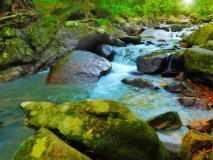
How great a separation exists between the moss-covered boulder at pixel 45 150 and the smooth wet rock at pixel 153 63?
8.53 metres

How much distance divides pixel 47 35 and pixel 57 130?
9.59 m

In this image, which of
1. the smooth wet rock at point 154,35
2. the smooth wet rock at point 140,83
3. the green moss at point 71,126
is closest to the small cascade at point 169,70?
the smooth wet rock at point 140,83

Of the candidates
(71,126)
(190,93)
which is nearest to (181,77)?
(190,93)

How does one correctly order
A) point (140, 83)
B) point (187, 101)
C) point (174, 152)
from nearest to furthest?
point (174, 152)
point (187, 101)
point (140, 83)

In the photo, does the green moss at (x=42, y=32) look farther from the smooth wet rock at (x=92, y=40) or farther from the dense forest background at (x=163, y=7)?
the dense forest background at (x=163, y=7)

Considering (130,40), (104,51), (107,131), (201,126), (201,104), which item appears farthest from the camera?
(130,40)

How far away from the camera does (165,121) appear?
5559mm

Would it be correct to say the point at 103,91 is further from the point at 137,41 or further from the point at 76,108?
the point at 137,41

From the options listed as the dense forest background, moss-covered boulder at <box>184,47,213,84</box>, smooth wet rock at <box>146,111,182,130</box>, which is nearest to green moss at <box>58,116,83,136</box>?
smooth wet rock at <box>146,111,182,130</box>

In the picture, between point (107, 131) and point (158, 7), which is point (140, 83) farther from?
point (158, 7)

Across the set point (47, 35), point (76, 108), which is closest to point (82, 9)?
point (47, 35)

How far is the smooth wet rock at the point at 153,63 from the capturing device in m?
10.7

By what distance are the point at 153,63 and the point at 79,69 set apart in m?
3.62

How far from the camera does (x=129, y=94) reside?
8.27 metres
